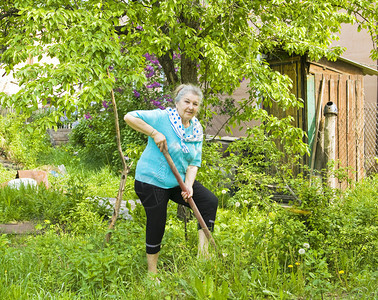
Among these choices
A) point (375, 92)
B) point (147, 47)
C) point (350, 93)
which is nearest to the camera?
point (147, 47)

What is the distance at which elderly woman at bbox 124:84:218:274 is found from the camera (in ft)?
11.6

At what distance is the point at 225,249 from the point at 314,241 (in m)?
0.71

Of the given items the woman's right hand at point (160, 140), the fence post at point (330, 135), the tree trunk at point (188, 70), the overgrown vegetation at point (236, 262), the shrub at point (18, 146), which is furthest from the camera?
the shrub at point (18, 146)

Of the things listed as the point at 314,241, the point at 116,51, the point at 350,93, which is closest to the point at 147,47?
the point at 116,51

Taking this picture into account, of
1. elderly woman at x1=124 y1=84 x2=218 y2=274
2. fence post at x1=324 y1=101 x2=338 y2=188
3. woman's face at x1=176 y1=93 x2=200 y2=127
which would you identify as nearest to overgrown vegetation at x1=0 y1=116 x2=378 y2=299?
elderly woman at x1=124 y1=84 x2=218 y2=274

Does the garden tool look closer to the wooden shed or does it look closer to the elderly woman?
the elderly woman

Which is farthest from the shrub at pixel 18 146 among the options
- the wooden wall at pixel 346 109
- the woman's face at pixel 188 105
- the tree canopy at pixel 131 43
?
the woman's face at pixel 188 105

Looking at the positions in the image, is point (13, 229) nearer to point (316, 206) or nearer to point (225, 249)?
point (225, 249)

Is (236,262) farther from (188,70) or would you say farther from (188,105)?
(188,70)

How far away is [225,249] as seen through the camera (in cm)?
372

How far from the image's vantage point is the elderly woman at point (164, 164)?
3.53 meters

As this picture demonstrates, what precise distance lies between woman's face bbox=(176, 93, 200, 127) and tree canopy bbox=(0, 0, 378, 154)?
1.44 ft

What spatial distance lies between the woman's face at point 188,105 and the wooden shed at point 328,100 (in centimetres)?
343

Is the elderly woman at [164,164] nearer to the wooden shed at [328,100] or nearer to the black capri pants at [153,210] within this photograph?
the black capri pants at [153,210]
